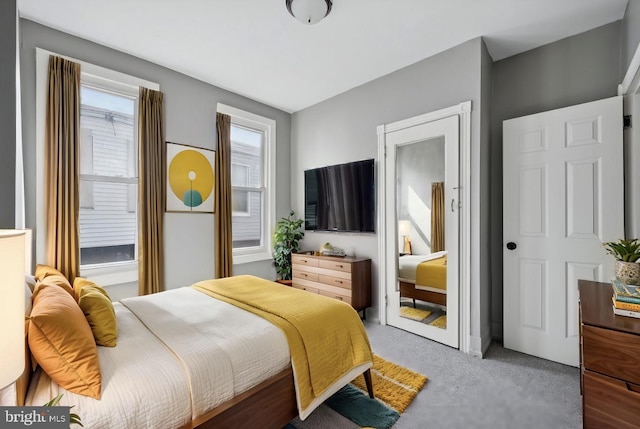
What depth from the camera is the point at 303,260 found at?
367 cm

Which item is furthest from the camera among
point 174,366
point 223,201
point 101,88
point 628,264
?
point 223,201

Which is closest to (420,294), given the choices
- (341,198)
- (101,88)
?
(341,198)

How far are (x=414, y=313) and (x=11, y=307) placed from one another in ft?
9.96

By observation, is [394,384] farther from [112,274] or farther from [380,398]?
[112,274]

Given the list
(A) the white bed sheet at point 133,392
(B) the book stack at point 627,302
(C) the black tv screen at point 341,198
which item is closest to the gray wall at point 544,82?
(C) the black tv screen at point 341,198

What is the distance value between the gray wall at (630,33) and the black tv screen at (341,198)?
6.93 ft

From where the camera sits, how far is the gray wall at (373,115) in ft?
8.36

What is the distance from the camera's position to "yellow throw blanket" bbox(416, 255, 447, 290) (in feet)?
9.02

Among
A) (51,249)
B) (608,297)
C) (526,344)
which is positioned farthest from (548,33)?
(51,249)

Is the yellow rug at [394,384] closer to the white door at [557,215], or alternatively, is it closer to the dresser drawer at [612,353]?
the dresser drawer at [612,353]

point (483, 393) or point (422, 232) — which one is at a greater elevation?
point (422, 232)

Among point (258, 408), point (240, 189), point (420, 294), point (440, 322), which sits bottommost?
point (440, 322)

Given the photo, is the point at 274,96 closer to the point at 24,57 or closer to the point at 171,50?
the point at 171,50

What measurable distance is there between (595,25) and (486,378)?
2995 millimetres
